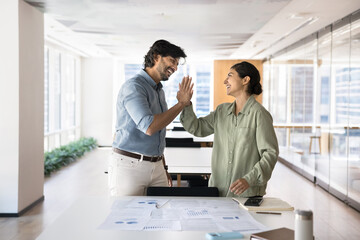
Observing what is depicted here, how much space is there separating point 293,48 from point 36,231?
23.4 ft

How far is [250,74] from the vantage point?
272 cm

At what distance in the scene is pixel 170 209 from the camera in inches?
92.8

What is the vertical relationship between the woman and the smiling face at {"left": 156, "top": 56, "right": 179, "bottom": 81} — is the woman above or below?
below

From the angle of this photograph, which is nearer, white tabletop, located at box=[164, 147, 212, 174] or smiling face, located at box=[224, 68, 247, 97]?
smiling face, located at box=[224, 68, 247, 97]

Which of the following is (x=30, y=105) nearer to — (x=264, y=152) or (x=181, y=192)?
(x=181, y=192)

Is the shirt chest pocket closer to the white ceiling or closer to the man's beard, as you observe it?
the man's beard

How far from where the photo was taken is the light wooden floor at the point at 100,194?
16.2 feet

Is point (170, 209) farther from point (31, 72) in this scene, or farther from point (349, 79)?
point (349, 79)

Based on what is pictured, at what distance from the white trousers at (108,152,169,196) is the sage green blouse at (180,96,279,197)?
1.23 ft

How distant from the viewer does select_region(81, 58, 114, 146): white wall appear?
13898 millimetres

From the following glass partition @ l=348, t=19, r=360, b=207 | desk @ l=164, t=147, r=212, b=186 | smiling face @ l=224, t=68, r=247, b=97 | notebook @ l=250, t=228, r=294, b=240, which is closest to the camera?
notebook @ l=250, t=228, r=294, b=240

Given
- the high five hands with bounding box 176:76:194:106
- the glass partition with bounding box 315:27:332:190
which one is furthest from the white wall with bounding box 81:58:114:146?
the high five hands with bounding box 176:76:194:106

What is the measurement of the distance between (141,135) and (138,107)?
0.25 m

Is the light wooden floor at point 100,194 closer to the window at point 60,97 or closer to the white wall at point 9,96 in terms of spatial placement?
the white wall at point 9,96
